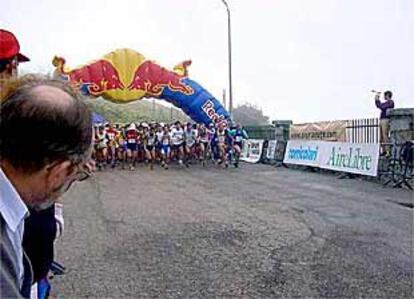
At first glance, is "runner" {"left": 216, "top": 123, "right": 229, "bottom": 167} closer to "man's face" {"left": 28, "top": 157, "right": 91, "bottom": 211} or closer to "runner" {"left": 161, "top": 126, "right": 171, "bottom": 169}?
"runner" {"left": 161, "top": 126, "right": 171, "bottom": 169}

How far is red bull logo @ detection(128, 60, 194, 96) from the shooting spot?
26.5m

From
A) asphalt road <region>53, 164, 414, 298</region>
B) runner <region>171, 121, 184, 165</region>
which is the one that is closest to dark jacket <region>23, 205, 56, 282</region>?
asphalt road <region>53, 164, 414, 298</region>

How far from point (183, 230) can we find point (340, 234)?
218 centimetres

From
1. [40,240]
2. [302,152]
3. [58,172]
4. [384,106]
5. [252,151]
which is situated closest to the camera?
[58,172]

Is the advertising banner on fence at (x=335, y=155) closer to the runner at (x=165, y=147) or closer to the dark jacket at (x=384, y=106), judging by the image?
the dark jacket at (x=384, y=106)

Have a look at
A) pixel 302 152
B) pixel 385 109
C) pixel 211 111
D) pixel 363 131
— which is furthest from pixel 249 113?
pixel 385 109

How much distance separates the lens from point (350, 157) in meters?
18.6

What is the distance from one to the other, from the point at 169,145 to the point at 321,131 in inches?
228

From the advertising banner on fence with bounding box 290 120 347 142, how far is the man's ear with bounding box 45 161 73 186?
19.8 metres

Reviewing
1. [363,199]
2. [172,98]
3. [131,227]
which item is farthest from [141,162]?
[131,227]

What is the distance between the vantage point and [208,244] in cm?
830

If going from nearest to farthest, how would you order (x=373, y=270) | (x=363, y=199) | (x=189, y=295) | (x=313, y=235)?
(x=189, y=295), (x=373, y=270), (x=313, y=235), (x=363, y=199)

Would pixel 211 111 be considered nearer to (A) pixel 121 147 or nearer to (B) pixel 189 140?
(B) pixel 189 140

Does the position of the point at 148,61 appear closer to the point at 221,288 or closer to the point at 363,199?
the point at 363,199
